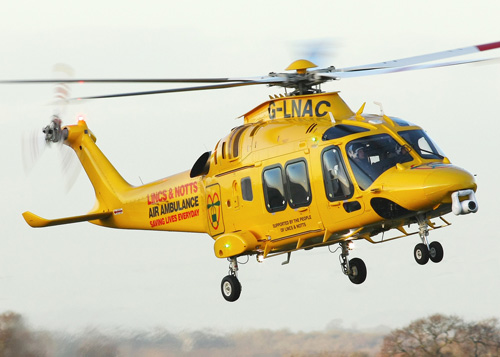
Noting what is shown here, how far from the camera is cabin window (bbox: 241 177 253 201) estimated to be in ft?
66.3

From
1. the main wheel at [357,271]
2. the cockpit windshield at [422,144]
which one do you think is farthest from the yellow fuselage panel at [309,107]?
the main wheel at [357,271]

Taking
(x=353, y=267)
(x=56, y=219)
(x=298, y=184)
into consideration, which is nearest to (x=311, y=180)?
(x=298, y=184)

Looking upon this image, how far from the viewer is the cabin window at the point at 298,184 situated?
19.2 m

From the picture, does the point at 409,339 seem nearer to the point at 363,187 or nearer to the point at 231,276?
the point at 231,276

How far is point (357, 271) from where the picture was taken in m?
21.2

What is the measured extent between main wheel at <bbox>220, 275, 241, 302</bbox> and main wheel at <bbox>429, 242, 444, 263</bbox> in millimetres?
3925

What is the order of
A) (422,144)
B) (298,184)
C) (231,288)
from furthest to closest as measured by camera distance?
(231,288)
(298,184)
(422,144)

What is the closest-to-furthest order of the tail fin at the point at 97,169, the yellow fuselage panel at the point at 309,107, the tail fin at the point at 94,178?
the yellow fuselage panel at the point at 309,107 < the tail fin at the point at 94,178 < the tail fin at the point at 97,169

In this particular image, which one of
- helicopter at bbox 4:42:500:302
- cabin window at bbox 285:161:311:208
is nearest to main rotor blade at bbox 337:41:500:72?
helicopter at bbox 4:42:500:302

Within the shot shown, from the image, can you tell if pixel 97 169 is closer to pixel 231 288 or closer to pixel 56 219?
pixel 56 219

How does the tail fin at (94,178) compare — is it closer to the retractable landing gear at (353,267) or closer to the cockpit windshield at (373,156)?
the retractable landing gear at (353,267)

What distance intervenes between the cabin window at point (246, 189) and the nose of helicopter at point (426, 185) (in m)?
3.02

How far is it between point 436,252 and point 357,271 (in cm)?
252

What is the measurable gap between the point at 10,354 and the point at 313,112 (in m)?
10.3
